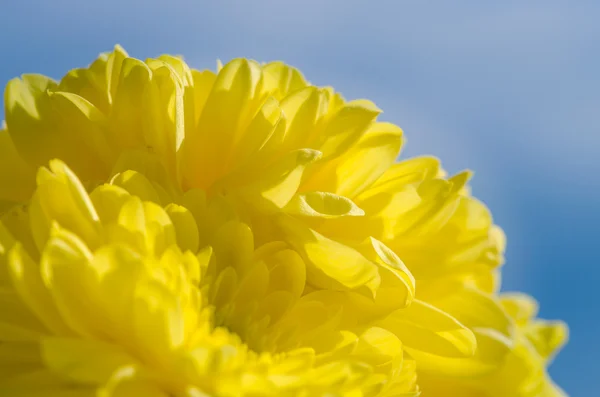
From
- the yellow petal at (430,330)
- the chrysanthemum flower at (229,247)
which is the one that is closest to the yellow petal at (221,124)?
the chrysanthemum flower at (229,247)

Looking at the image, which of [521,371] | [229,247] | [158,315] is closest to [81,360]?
[158,315]

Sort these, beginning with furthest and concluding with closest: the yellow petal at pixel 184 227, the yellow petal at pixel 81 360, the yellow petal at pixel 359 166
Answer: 1. the yellow petal at pixel 359 166
2. the yellow petal at pixel 184 227
3. the yellow petal at pixel 81 360

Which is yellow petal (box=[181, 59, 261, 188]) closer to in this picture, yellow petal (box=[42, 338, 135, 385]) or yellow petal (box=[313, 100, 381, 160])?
yellow petal (box=[313, 100, 381, 160])

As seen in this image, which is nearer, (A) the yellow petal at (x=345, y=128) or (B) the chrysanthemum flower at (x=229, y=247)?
(B) the chrysanthemum flower at (x=229, y=247)

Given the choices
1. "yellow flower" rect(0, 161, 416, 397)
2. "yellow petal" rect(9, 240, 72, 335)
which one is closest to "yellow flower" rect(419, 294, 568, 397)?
"yellow flower" rect(0, 161, 416, 397)

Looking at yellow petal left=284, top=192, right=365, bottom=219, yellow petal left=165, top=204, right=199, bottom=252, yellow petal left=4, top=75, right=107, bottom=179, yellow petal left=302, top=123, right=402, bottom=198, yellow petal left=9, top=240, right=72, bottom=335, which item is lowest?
yellow petal left=9, top=240, right=72, bottom=335

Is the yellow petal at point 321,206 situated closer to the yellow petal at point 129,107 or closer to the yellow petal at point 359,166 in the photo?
the yellow petal at point 359,166

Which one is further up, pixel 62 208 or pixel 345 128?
pixel 345 128

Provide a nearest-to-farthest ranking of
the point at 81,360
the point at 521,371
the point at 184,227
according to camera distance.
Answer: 1. the point at 81,360
2. the point at 184,227
3. the point at 521,371

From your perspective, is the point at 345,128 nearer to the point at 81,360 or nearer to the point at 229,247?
the point at 229,247

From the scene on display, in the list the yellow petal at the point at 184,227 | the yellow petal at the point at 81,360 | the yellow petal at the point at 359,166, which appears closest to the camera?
the yellow petal at the point at 81,360
